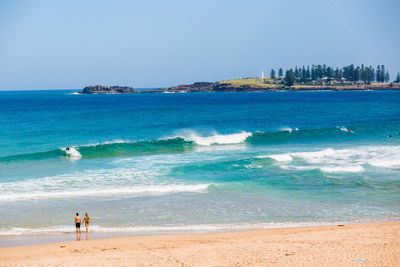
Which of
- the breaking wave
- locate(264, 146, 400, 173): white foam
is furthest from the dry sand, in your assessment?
the breaking wave

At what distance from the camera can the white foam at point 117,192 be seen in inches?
818

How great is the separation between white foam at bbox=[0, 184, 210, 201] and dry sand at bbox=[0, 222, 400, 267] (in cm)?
661

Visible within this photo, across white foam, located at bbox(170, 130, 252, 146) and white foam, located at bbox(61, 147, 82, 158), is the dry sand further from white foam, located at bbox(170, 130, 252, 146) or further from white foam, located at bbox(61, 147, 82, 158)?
white foam, located at bbox(170, 130, 252, 146)

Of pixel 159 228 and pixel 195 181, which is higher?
pixel 195 181

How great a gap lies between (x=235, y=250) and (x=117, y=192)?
1011 cm

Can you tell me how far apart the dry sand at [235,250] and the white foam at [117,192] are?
260 inches

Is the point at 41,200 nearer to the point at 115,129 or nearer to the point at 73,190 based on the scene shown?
→ the point at 73,190

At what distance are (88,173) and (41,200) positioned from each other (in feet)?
21.1

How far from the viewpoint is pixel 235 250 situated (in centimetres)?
1298

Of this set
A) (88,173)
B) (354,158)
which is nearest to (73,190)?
(88,173)

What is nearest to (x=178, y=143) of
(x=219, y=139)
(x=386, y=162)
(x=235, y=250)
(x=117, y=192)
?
(x=219, y=139)

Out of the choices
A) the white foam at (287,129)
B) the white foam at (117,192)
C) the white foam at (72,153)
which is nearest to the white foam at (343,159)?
the white foam at (117,192)

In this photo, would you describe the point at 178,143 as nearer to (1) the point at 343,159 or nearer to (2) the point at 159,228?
(1) the point at 343,159

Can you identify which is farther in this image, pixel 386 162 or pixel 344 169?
pixel 386 162
